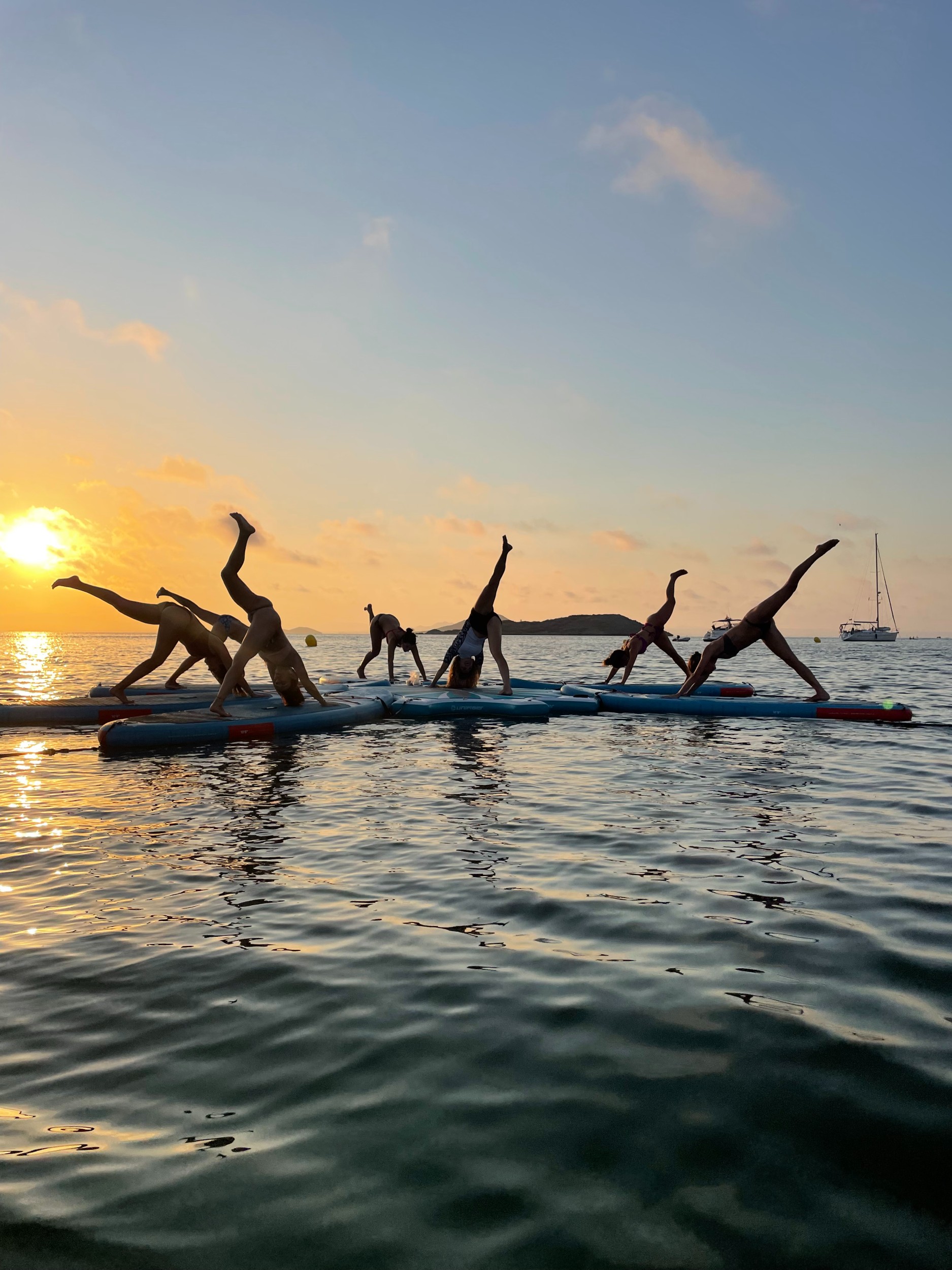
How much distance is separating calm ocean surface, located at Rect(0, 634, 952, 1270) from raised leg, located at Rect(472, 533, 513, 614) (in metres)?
9.41

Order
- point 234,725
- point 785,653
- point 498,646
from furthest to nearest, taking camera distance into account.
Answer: point 498,646, point 785,653, point 234,725

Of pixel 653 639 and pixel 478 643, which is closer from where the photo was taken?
pixel 478 643

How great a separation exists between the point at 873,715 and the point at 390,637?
11.2m

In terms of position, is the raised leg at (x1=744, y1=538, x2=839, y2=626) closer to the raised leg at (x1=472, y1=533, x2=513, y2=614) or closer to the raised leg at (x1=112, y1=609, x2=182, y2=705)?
the raised leg at (x1=472, y1=533, x2=513, y2=614)

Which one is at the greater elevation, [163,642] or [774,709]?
[163,642]

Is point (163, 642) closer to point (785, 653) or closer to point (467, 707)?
point (467, 707)

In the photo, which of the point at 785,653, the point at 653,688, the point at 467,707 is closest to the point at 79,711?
the point at 467,707

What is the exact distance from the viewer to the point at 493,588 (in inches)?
680

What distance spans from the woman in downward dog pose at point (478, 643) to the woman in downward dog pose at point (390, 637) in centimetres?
210

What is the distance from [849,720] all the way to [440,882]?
1263 centimetres

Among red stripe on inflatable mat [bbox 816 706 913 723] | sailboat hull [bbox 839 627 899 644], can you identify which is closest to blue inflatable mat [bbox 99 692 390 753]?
red stripe on inflatable mat [bbox 816 706 913 723]

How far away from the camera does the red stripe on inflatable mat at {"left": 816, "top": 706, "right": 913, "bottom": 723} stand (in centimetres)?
1584

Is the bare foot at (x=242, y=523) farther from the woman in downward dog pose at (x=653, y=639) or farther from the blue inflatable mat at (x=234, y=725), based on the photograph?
Answer: the woman in downward dog pose at (x=653, y=639)

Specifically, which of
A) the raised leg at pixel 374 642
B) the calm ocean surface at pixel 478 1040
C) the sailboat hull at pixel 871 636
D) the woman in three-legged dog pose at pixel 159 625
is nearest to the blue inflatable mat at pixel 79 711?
the woman in three-legged dog pose at pixel 159 625
